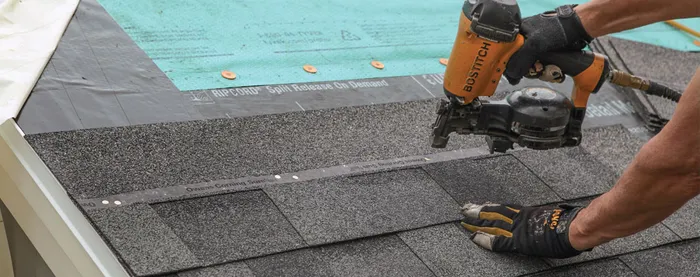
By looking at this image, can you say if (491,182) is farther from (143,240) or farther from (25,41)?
(25,41)

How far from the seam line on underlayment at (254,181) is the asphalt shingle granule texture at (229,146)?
0.02 metres

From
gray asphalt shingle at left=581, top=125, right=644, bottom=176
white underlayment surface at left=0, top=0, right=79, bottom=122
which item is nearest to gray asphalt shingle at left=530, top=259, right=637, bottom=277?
gray asphalt shingle at left=581, top=125, right=644, bottom=176

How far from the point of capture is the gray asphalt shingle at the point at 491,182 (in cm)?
266

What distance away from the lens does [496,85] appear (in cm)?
242

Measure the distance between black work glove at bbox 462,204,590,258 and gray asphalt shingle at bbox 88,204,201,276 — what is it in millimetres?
877

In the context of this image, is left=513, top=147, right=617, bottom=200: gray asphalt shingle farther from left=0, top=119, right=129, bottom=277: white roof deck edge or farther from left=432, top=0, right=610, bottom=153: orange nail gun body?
left=0, top=119, right=129, bottom=277: white roof deck edge

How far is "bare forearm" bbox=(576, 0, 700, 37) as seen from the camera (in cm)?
238

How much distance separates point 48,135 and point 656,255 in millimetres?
1928

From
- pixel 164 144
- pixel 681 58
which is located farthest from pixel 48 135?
pixel 681 58

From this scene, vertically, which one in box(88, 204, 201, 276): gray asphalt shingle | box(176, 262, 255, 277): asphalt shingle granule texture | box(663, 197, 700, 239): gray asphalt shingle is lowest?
box(663, 197, 700, 239): gray asphalt shingle

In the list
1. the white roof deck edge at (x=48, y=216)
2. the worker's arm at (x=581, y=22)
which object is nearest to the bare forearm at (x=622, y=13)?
the worker's arm at (x=581, y=22)

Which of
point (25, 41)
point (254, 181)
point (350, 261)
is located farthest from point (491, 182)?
point (25, 41)

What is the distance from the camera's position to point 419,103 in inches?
122

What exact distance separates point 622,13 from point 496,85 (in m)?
0.43
